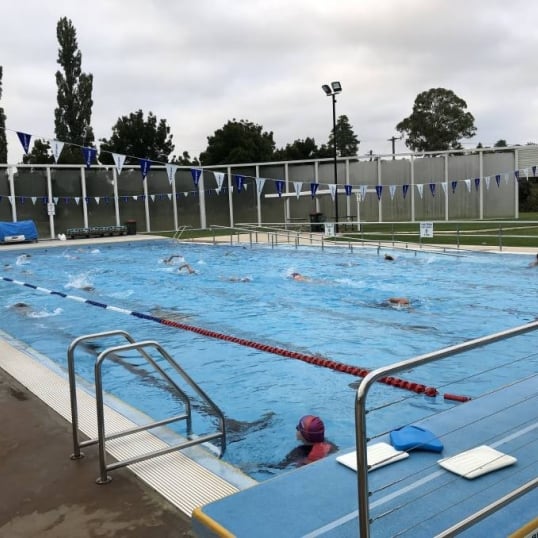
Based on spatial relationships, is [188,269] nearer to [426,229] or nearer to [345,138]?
[426,229]

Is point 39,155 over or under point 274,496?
over

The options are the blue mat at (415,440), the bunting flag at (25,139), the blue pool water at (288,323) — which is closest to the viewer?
the blue mat at (415,440)

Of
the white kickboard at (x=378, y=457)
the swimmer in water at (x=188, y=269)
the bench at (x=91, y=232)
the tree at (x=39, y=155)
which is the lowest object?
the swimmer in water at (x=188, y=269)

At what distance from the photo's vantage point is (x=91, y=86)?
44.9 m

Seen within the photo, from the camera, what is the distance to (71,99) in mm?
44219

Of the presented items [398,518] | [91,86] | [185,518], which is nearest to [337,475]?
[398,518]

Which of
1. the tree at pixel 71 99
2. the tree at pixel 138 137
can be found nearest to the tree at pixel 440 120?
the tree at pixel 138 137

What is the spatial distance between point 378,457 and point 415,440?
0.25m

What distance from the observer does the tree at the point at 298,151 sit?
53.9 m

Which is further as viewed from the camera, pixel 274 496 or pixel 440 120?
pixel 440 120

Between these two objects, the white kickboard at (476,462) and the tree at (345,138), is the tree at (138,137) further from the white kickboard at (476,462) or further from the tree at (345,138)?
the white kickboard at (476,462)

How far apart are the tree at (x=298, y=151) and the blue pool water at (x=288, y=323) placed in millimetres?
38459

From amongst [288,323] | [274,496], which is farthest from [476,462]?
[288,323]

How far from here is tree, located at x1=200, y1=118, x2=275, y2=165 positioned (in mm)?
48875
